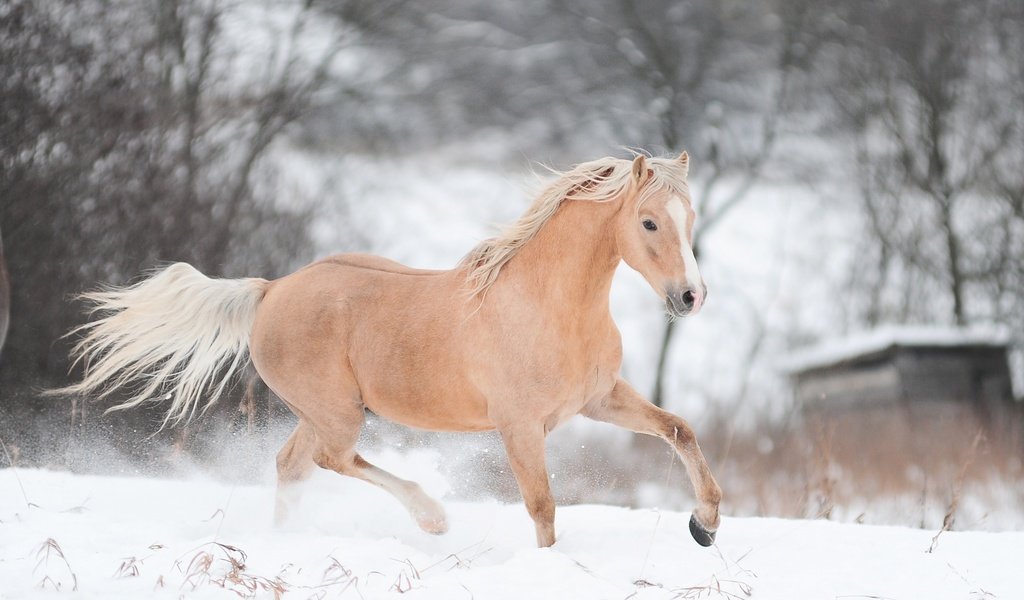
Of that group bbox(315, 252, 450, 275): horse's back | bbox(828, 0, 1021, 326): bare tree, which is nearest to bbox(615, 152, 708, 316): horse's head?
bbox(315, 252, 450, 275): horse's back

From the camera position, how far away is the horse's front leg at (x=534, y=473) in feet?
12.6

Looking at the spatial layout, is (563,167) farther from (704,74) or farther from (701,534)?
(704,74)

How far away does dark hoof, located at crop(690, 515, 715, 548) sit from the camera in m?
3.90

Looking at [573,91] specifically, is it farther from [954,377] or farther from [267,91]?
[954,377]

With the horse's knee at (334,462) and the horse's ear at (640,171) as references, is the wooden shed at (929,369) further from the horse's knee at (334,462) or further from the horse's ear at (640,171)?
the horse's ear at (640,171)

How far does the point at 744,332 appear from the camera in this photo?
50.3 ft

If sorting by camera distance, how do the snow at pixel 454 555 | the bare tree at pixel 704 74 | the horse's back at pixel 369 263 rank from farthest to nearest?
1. the bare tree at pixel 704 74
2. the horse's back at pixel 369 263
3. the snow at pixel 454 555

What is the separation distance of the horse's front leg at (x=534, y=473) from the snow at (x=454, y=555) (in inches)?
6.5

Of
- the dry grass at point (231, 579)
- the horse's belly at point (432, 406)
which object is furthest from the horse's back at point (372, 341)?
the dry grass at point (231, 579)

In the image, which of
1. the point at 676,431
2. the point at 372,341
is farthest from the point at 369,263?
the point at 676,431

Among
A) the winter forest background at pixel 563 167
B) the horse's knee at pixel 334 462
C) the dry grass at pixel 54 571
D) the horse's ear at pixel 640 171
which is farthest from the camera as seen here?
the winter forest background at pixel 563 167

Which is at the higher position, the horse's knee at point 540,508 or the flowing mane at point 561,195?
the flowing mane at point 561,195

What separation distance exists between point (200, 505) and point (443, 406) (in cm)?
182

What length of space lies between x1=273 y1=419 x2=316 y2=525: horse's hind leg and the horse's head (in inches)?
79.3
